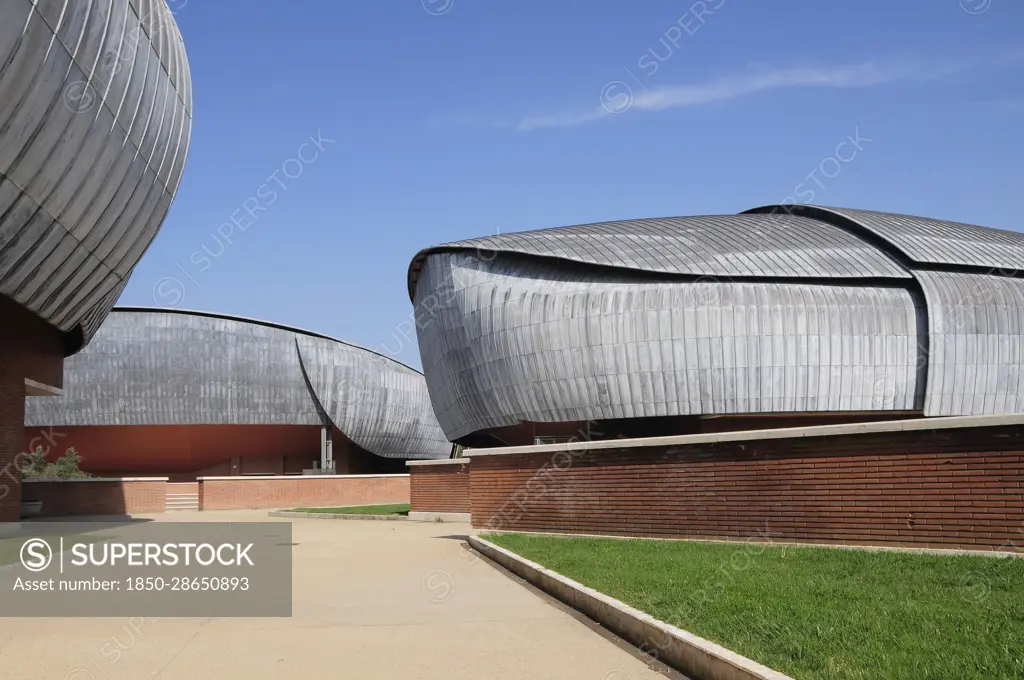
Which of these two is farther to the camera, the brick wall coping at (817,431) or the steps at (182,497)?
the steps at (182,497)

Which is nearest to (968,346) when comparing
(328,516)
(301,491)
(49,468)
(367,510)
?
(367,510)

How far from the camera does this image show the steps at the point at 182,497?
46688 mm

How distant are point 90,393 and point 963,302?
43.3m

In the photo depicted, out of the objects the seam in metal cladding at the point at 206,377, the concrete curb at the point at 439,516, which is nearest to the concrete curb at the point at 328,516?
the concrete curb at the point at 439,516

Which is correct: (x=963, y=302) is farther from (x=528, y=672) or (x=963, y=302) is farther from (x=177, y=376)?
(x=177, y=376)

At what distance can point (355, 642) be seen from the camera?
29.6 feet

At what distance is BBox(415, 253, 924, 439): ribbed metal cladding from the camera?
3522cm

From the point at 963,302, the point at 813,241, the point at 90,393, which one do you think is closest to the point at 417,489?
the point at 813,241

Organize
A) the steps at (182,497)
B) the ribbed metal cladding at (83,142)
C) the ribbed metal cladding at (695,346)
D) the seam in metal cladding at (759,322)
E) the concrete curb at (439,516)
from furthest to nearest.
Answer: the steps at (182,497) < the ribbed metal cladding at (695,346) < the seam in metal cladding at (759,322) < the concrete curb at (439,516) < the ribbed metal cladding at (83,142)

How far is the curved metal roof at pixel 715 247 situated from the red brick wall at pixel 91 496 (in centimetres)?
1702

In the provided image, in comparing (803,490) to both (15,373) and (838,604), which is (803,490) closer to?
(838,604)

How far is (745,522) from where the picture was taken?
1482cm

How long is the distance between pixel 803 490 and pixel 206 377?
45.4 metres

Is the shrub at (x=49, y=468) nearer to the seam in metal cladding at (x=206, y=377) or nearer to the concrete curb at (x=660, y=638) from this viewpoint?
the seam in metal cladding at (x=206, y=377)
